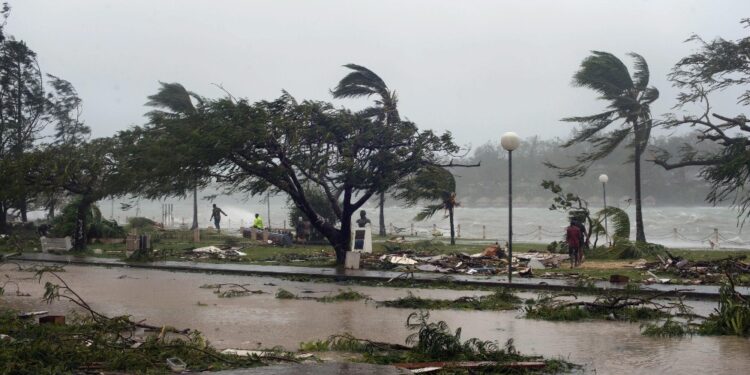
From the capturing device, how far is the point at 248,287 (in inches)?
667

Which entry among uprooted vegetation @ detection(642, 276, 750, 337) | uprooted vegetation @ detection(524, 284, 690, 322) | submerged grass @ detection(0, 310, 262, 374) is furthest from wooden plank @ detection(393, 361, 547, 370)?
uprooted vegetation @ detection(524, 284, 690, 322)

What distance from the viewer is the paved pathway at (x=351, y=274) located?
1548 cm

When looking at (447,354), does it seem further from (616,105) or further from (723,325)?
(616,105)

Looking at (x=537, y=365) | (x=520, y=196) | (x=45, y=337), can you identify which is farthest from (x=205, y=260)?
(x=520, y=196)

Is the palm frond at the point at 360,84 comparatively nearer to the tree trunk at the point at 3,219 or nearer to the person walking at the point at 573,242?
the person walking at the point at 573,242

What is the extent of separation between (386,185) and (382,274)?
3219 mm

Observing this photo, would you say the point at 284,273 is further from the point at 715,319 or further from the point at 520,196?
the point at 520,196

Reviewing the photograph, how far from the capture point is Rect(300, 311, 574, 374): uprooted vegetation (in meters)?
7.47

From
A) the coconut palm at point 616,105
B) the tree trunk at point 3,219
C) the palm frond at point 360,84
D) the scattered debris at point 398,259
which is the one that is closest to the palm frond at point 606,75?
the coconut palm at point 616,105

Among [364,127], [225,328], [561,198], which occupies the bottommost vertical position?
[225,328]

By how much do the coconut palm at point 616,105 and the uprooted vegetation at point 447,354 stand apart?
2465 cm

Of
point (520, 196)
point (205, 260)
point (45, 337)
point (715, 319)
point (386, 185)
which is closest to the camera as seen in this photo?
point (45, 337)

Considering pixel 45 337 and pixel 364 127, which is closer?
pixel 45 337

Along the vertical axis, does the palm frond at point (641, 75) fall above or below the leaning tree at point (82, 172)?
above
